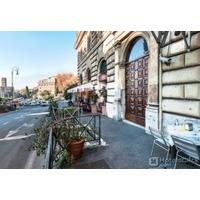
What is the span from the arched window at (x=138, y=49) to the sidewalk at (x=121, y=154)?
2.95 m

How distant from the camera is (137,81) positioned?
27.0 ft

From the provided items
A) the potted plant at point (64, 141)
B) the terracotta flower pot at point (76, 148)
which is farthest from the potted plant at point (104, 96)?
the terracotta flower pot at point (76, 148)

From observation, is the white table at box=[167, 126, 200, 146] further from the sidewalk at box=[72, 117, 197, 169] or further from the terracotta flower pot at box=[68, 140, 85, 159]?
the terracotta flower pot at box=[68, 140, 85, 159]

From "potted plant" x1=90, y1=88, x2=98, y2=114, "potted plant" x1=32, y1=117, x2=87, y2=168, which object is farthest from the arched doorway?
"potted plant" x1=90, y1=88, x2=98, y2=114

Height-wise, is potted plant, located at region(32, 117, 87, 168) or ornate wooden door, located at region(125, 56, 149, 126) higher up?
ornate wooden door, located at region(125, 56, 149, 126)

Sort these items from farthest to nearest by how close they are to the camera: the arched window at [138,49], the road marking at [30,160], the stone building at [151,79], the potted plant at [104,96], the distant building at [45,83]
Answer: the potted plant at [104,96]
the distant building at [45,83]
the arched window at [138,49]
the road marking at [30,160]
the stone building at [151,79]

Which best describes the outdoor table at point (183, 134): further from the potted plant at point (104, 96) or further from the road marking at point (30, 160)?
the potted plant at point (104, 96)

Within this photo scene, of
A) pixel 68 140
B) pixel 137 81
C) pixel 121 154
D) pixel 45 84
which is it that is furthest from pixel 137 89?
pixel 45 84

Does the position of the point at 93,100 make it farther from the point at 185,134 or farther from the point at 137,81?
the point at 185,134

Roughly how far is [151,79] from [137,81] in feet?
5.47

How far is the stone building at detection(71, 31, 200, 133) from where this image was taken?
4.95 m

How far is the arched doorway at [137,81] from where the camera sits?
7660mm
